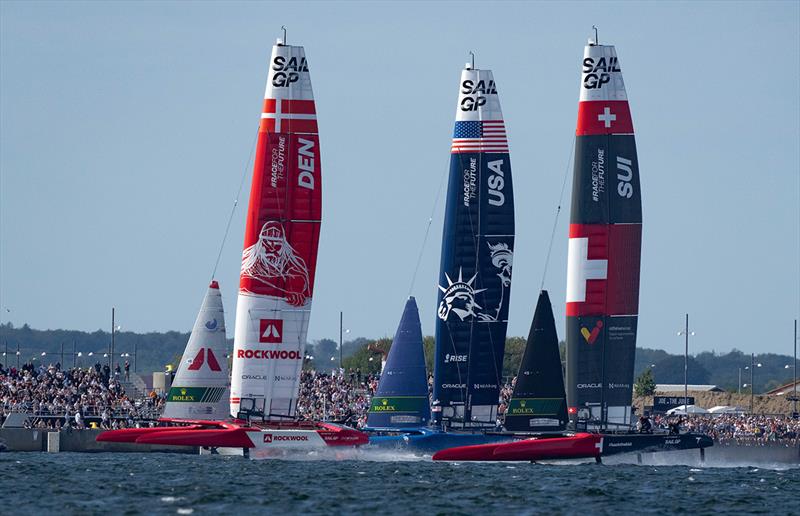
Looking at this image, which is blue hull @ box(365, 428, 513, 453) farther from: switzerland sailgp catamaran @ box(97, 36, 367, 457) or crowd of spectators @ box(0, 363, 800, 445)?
crowd of spectators @ box(0, 363, 800, 445)

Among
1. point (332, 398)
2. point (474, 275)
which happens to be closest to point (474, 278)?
point (474, 275)

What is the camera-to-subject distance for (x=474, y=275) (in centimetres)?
5950

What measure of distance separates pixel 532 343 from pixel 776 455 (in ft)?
64.9

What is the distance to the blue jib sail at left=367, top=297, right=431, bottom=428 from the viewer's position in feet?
189

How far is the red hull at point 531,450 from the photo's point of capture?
52844mm

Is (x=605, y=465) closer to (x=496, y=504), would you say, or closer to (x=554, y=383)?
(x=554, y=383)

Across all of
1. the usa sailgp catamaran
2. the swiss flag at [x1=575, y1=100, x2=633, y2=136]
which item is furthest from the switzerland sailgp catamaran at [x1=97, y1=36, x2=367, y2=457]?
the swiss flag at [x1=575, y1=100, x2=633, y2=136]

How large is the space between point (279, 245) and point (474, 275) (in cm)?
832

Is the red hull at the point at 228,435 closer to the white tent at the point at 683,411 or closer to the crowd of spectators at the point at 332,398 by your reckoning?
the crowd of spectators at the point at 332,398

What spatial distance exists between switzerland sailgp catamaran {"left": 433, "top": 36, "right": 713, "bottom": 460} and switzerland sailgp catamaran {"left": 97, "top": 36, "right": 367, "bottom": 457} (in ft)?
28.6

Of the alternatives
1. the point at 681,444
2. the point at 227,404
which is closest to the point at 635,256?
the point at 681,444

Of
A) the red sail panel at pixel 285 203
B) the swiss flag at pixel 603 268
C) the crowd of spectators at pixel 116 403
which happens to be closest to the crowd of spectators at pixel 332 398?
the crowd of spectators at pixel 116 403

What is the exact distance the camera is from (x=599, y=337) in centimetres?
5706

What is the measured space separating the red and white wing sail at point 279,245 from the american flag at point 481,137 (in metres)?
6.95
